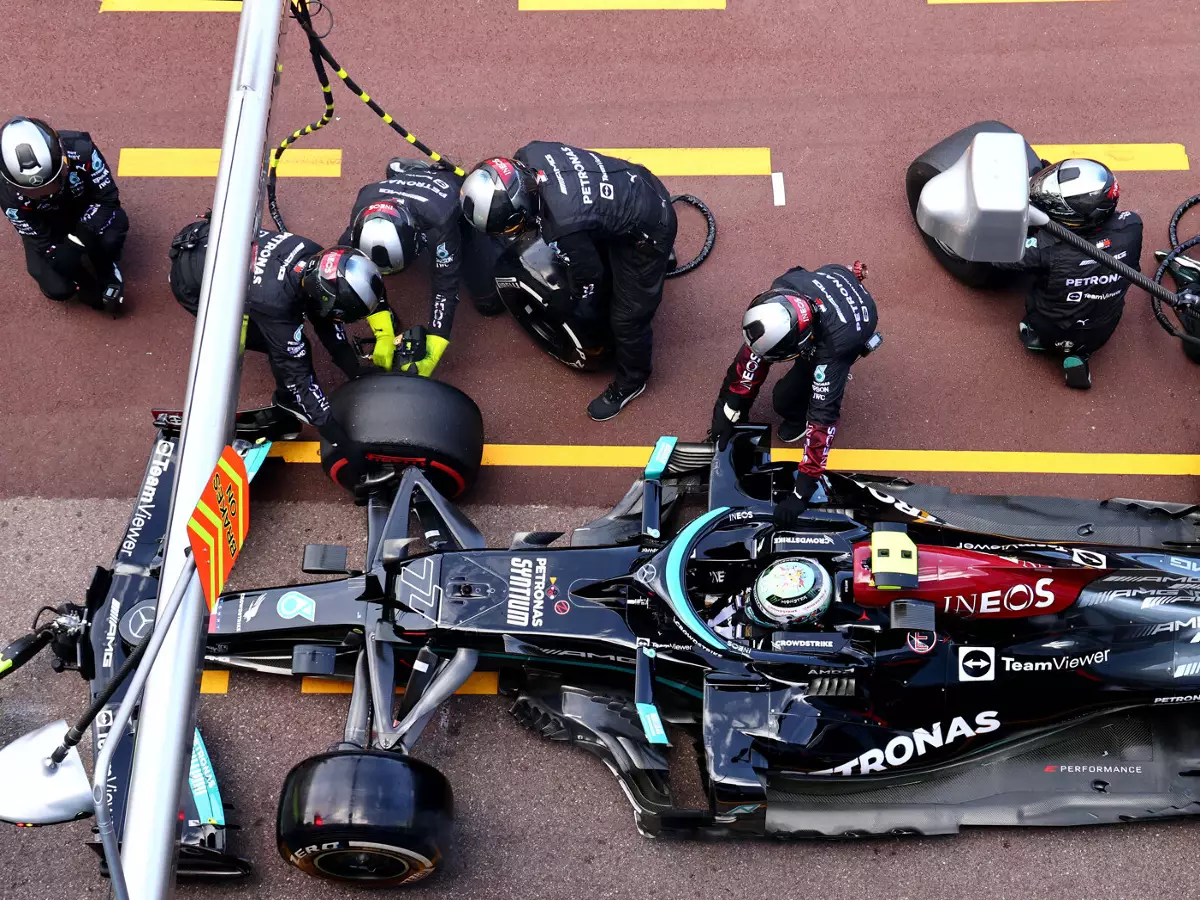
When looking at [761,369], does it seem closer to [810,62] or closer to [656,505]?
[656,505]

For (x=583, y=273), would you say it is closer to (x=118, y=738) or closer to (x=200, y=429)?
(x=200, y=429)

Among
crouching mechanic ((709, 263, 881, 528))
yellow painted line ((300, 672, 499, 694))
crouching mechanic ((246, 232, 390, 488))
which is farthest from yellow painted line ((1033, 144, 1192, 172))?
yellow painted line ((300, 672, 499, 694))

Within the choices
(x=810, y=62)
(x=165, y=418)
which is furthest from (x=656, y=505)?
(x=810, y=62)

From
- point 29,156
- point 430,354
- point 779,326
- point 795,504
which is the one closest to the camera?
point 779,326

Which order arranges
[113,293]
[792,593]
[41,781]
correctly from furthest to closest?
[113,293] → [792,593] → [41,781]

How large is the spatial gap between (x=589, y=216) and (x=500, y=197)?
0.51 metres

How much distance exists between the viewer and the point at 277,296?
21.5 ft

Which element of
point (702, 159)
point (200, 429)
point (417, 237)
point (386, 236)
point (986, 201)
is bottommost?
point (200, 429)

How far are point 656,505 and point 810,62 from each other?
13.7 ft

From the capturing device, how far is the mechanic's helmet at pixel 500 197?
21.2 ft

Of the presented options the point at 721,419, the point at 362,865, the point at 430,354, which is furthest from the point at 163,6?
the point at 362,865

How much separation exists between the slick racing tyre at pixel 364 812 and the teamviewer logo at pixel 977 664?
106 inches

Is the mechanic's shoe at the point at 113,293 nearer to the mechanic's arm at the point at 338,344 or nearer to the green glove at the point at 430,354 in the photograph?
the mechanic's arm at the point at 338,344

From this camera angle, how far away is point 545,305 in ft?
23.6
